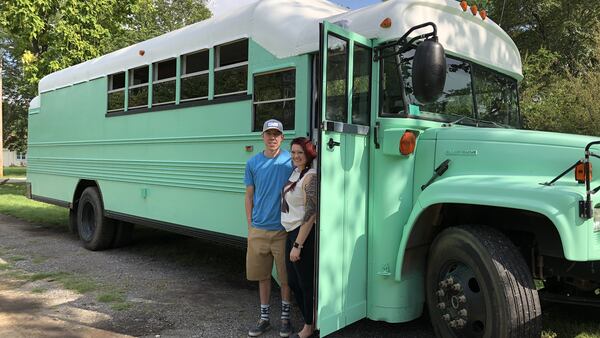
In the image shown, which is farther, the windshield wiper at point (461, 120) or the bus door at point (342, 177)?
the windshield wiper at point (461, 120)

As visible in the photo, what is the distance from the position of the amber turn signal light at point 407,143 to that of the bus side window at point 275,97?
3.46ft

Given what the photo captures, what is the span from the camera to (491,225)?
334 cm

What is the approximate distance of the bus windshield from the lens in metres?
3.60

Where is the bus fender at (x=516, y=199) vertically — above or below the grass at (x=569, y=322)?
above

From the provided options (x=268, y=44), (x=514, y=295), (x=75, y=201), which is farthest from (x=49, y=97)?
(x=514, y=295)

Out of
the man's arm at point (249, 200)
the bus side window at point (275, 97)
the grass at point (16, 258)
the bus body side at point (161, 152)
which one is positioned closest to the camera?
the man's arm at point (249, 200)

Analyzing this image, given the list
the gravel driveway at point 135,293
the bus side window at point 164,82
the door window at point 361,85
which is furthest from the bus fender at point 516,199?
the bus side window at point 164,82

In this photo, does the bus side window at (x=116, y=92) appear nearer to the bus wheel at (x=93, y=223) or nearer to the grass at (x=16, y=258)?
the bus wheel at (x=93, y=223)

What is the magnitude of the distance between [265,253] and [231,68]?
1.89 m

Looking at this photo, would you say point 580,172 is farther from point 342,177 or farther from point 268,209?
point 268,209

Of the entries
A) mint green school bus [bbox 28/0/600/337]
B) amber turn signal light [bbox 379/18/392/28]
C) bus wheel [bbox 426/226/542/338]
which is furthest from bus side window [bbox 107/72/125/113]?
bus wheel [bbox 426/226/542/338]

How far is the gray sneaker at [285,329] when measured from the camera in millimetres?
3889

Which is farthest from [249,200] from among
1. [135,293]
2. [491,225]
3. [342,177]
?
[135,293]

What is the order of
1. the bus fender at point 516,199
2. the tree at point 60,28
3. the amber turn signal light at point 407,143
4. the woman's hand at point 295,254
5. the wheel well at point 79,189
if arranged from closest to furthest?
the bus fender at point 516,199 < the amber turn signal light at point 407,143 < the woman's hand at point 295,254 < the wheel well at point 79,189 < the tree at point 60,28
